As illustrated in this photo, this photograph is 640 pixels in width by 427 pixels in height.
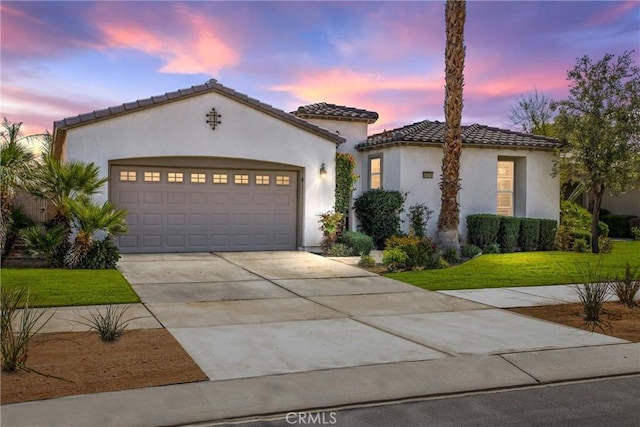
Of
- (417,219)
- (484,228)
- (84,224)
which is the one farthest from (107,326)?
(484,228)

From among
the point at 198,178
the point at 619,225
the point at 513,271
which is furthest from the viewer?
the point at 619,225

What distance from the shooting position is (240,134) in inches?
659

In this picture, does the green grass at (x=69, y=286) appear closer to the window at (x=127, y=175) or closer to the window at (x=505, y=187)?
the window at (x=127, y=175)

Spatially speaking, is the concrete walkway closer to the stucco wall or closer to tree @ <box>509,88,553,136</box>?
the stucco wall

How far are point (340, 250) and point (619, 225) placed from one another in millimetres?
16608

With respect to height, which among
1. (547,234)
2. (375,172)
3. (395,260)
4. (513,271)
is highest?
(375,172)

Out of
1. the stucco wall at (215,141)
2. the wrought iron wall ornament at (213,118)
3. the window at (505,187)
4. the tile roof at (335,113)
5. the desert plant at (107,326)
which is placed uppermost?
the tile roof at (335,113)

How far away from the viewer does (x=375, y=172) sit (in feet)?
67.8

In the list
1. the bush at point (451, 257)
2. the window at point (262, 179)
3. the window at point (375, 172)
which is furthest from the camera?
the window at point (375, 172)

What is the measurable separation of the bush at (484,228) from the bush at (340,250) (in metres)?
4.71

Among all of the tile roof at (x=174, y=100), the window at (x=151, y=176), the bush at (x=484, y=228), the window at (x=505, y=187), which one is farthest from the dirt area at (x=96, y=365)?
the window at (x=505, y=187)

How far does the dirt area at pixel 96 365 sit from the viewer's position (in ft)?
17.8

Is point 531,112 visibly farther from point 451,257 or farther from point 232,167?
point 232,167

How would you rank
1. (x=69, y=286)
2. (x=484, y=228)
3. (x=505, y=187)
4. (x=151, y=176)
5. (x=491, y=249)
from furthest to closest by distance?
(x=505, y=187), (x=484, y=228), (x=491, y=249), (x=151, y=176), (x=69, y=286)
